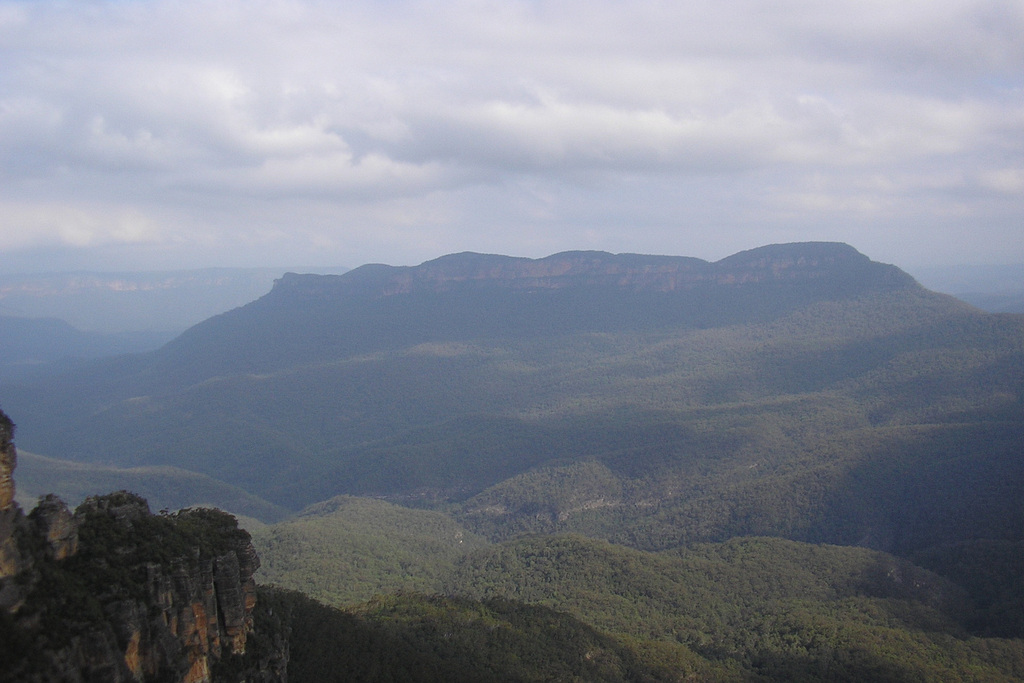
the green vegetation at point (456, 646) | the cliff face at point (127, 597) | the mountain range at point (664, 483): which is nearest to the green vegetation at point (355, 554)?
the mountain range at point (664, 483)

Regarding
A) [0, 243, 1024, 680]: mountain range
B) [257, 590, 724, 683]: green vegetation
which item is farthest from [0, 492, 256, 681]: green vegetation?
[0, 243, 1024, 680]: mountain range

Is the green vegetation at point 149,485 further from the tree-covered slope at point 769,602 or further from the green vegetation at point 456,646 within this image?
the green vegetation at point 456,646

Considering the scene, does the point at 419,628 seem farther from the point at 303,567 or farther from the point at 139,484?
the point at 139,484

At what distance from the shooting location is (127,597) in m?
24.5

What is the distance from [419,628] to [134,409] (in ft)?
Answer: 514

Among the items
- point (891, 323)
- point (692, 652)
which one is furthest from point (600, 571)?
point (891, 323)

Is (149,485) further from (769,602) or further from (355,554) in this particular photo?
(769,602)

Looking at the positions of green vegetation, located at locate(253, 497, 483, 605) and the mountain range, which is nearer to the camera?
the mountain range

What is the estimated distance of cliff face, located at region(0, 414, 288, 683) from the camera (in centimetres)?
2172

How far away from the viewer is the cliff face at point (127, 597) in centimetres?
2172

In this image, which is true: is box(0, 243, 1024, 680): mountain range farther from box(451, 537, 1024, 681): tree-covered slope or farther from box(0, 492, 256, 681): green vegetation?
box(0, 492, 256, 681): green vegetation

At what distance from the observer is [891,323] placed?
181 metres

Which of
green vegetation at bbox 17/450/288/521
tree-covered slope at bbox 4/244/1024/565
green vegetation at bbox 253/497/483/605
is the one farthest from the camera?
green vegetation at bbox 17/450/288/521

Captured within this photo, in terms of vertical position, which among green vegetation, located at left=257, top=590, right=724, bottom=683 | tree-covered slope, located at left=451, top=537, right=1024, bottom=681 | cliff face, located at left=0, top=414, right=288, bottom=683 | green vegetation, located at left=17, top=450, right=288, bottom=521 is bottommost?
green vegetation, located at left=17, top=450, right=288, bottom=521
